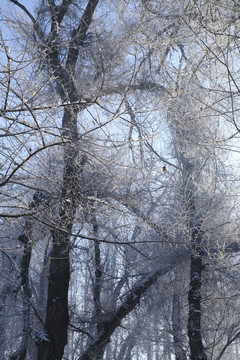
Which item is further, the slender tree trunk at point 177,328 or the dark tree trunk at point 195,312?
the slender tree trunk at point 177,328

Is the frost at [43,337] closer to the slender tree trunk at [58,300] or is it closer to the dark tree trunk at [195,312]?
the slender tree trunk at [58,300]

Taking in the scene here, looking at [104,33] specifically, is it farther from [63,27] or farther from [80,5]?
[80,5]

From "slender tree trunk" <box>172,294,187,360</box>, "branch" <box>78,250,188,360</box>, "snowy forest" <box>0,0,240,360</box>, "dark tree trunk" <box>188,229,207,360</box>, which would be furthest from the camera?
"slender tree trunk" <box>172,294,187,360</box>

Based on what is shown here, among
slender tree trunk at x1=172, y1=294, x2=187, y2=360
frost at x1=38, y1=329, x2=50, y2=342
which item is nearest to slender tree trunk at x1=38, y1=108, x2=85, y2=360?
frost at x1=38, y1=329, x2=50, y2=342

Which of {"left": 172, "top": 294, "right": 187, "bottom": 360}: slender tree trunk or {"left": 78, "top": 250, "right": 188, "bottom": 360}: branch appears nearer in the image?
{"left": 78, "top": 250, "right": 188, "bottom": 360}: branch

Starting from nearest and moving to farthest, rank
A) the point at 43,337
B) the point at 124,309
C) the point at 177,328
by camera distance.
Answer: the point at 43,337 < the point at 124,309 < the point at 177,328

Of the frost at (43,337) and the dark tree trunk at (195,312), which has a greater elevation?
the dark tree trunk at (195,312)

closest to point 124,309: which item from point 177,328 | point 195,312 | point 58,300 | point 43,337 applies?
point 195,312

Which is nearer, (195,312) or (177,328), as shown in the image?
(195,312)

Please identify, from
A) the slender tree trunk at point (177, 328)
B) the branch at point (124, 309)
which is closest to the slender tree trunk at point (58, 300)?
the branch at point (124, 309)

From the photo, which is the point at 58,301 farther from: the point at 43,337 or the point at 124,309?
the point at 124,309


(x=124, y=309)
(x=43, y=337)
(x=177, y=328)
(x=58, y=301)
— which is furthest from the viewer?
(x=177, y=328)

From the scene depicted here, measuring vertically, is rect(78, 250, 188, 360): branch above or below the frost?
above

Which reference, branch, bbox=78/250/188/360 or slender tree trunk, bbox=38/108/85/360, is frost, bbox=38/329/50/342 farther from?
branch, bbox=78/250/188/360
